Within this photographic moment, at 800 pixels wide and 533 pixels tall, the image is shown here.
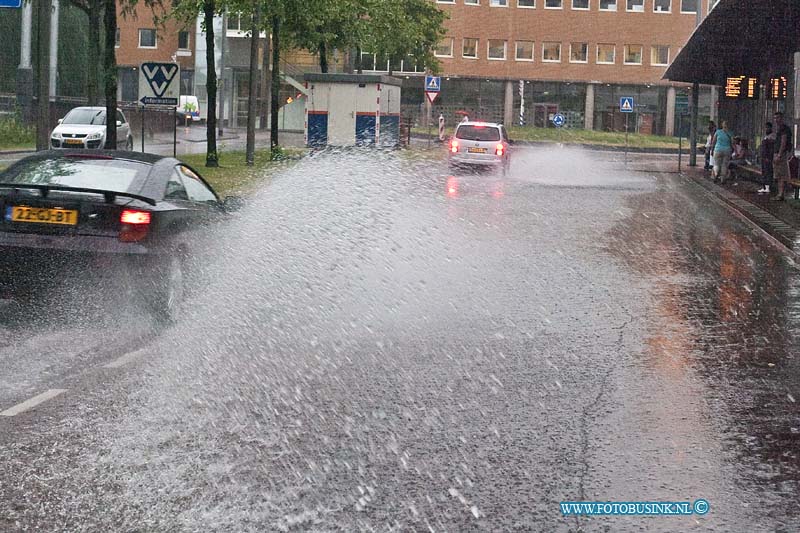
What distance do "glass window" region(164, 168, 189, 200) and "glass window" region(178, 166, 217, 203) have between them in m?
0.14

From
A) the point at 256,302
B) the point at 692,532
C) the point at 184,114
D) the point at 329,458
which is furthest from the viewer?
the point at 184,114

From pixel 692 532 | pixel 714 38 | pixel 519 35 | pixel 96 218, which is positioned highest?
pixel 519 35

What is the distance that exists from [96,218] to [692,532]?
6176 millimetres

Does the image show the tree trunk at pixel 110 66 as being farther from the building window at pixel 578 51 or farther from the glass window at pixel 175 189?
the building window at pixel 578 51

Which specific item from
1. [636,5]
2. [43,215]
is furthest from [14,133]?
[636,5]

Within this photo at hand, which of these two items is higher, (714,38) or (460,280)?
(714,38)

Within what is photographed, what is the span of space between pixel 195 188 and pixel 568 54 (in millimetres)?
81684

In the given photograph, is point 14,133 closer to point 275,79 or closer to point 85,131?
point 85,131

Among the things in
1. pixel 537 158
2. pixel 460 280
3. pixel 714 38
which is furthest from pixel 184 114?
pixel 460 280

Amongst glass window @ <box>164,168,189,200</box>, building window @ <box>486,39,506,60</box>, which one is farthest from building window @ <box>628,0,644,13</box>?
glass window @ <box>164,168,189,200</box>

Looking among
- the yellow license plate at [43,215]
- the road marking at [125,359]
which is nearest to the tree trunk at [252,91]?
the yellow license plate at [43,215]

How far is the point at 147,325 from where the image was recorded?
33.4ft

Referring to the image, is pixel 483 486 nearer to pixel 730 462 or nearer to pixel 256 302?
pixel 730 462

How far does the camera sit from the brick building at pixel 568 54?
90.9 meters
